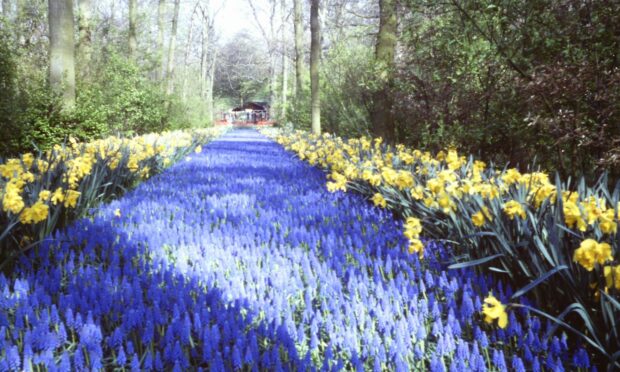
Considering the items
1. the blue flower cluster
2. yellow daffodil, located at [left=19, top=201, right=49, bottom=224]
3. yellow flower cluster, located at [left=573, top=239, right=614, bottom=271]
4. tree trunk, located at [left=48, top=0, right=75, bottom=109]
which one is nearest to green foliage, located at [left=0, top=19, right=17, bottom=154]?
tree trunk, located at [left=48, top=0, right=75, bottom=109]

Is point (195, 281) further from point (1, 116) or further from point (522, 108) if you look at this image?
point (1, 116)

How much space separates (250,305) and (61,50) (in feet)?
32.0

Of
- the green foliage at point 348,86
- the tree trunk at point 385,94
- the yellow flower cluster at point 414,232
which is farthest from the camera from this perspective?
the green foliage at point 348,86

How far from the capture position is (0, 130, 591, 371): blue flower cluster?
73.5 inches

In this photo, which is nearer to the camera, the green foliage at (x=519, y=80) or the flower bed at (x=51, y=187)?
the flower bed at (x=51, y=187)

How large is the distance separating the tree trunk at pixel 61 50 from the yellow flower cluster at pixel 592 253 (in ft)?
33.5

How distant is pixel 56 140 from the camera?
9.32 metres

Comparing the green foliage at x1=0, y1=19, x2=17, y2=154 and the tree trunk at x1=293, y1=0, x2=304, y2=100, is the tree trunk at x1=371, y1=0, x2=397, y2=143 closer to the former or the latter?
the green foliage at x1=0, y1=19, x2=17, y2=154

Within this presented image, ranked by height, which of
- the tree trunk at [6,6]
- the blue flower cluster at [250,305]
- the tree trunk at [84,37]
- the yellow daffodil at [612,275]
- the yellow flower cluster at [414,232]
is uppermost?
the tree trunk at [6,6]

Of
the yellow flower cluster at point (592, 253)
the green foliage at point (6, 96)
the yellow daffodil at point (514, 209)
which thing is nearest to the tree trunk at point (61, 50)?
the green foliage at point (6, 96)

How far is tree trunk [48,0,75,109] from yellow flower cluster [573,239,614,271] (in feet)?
33.5

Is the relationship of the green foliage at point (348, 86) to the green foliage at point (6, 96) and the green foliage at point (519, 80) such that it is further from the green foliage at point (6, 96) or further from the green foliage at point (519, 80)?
the green foliage at point (6, 96)

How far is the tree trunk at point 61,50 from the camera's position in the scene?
32.3 feet

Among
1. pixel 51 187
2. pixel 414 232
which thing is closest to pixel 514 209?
pixel 414 232
